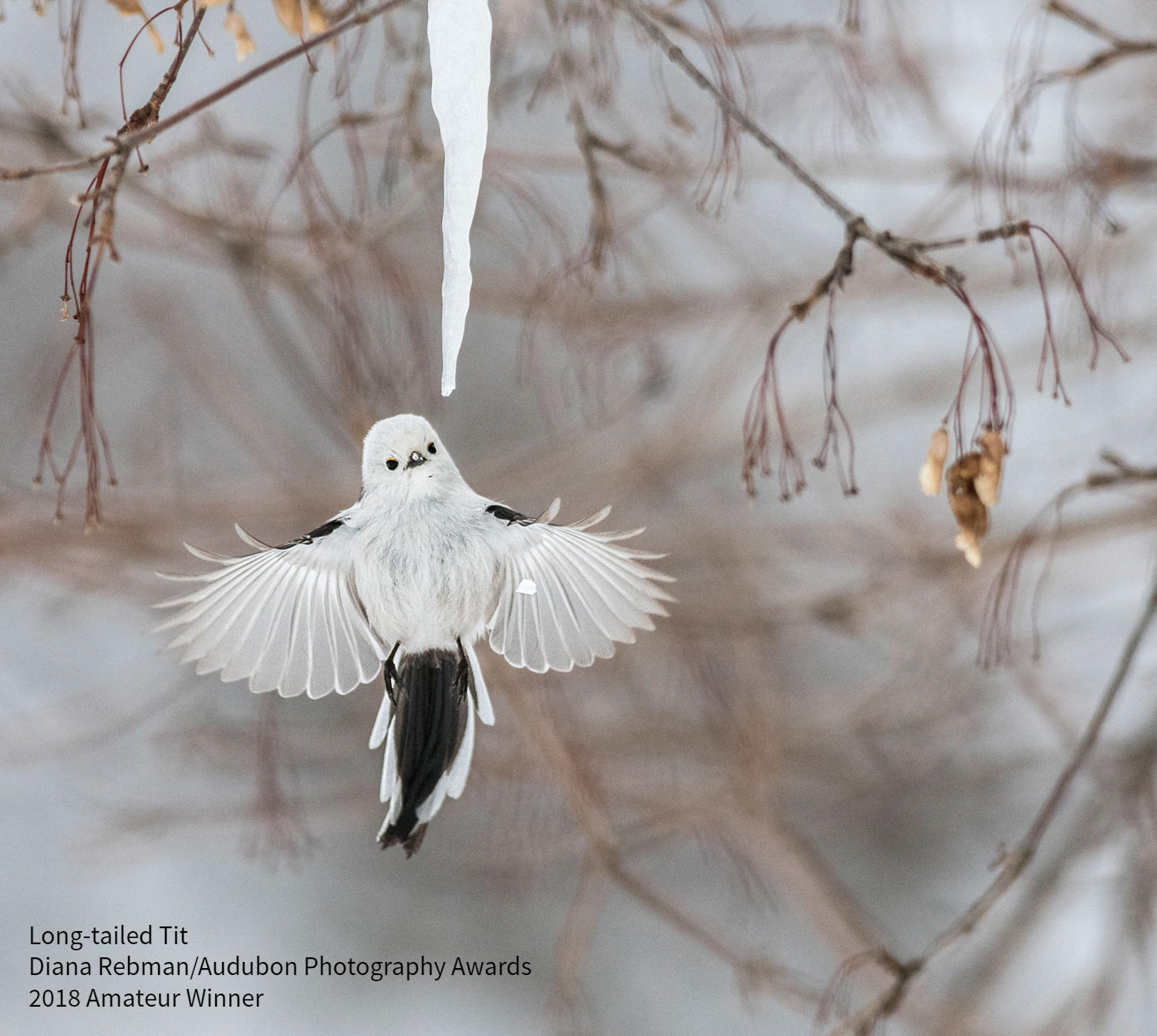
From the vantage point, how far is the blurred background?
3.63 feet

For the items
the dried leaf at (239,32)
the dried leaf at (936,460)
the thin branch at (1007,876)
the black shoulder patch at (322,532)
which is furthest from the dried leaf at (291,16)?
the thin branch at (1007,876)

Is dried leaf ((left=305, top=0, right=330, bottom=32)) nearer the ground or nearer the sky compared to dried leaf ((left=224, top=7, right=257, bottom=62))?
nearer the sky

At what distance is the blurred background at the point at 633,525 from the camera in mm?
1105

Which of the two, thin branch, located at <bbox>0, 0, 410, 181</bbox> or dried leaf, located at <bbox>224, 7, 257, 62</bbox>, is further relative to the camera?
dried leaf, located at <bbox>224, 7, 257, 62</bbox>

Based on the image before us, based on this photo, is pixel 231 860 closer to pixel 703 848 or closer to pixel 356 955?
pixel 356 955

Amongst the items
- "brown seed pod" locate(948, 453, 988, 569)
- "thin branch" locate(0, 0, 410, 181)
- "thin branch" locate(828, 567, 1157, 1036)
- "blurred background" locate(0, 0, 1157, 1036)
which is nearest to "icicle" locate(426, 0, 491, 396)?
"thin branch" locate(0, 0, 410, 181)

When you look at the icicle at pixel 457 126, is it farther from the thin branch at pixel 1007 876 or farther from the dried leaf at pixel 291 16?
the thin branch at pixel 1007 876

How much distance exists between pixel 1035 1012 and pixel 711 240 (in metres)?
1.63

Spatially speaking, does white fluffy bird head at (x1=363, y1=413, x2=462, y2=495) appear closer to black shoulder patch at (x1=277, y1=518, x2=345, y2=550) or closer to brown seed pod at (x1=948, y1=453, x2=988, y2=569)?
black shoulder patch at (x1=277, y1=518, x2=345, y2=550)

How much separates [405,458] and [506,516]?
0.05m

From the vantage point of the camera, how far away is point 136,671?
2.11 m

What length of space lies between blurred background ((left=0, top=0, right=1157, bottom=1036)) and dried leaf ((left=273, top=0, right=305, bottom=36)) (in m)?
0.29

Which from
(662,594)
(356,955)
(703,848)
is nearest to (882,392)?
(703,848)

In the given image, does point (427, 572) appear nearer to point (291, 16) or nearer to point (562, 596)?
point (562, 596)
